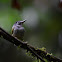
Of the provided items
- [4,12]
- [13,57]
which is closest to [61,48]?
[13,57]

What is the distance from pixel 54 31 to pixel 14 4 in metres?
2.00

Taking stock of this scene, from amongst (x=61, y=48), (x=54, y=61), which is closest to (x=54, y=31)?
(x=61, y=48)

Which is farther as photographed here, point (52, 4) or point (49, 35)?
point (52, 4)

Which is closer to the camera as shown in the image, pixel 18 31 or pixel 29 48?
pixel 29 48

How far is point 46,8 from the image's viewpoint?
13.0 ft

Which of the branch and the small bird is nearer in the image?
the branch

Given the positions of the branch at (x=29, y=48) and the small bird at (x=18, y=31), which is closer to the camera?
the branch at (x=29, y=48)

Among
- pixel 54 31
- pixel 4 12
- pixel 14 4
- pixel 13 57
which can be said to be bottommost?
pixel 13 57

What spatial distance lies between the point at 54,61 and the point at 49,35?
238cm

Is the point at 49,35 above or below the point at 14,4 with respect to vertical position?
below

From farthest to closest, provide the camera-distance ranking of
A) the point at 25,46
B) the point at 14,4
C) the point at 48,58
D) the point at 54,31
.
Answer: the point at 54,31, the point at 14,4, the point at 48,58, the point at 25,46

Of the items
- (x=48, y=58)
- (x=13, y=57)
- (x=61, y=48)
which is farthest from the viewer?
(x=61, y=48)

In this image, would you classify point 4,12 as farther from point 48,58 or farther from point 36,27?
point 48,58

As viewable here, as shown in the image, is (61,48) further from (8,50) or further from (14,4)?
(14,4)
